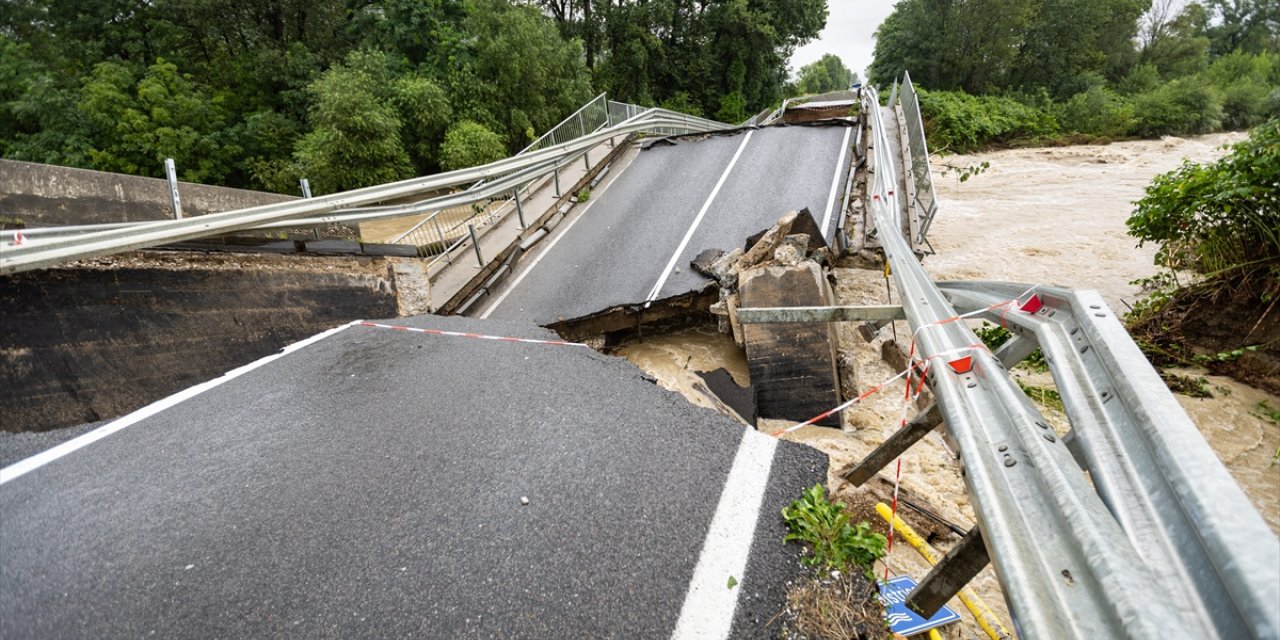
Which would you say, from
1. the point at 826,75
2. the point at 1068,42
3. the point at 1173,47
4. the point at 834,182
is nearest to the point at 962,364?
the point at 834,182

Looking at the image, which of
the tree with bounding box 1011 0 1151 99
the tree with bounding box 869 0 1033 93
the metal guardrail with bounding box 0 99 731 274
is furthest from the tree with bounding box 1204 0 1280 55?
the metal guardrail with bounding box 0 99 731 274

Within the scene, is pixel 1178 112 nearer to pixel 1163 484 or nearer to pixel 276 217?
pixel 1163 484

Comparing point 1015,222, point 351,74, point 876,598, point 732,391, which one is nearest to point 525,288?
point 732,391

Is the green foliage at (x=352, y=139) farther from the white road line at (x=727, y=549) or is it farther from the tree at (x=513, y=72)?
the white road line at (x=727, y=549)

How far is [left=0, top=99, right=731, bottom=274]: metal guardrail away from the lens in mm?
3223

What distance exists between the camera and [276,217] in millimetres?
4547

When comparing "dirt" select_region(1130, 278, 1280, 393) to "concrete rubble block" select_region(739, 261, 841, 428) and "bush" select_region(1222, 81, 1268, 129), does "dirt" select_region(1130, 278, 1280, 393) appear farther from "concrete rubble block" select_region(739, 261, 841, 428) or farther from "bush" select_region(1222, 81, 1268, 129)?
"bush" select_region(1222, 81, 1268, 129)

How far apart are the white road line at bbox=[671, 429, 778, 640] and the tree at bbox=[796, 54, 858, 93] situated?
100474 mm

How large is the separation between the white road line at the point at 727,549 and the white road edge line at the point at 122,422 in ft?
12.5

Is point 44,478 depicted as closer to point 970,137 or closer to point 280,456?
point 280,456

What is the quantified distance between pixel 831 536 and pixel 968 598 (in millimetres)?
1096

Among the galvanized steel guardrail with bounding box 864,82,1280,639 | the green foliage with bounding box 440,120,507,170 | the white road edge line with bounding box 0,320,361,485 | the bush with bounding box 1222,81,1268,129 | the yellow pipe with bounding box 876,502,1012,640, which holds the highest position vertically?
the bush with bounding box 1222,81,1268,129

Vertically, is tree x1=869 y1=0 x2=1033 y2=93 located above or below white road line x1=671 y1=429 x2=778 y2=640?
above

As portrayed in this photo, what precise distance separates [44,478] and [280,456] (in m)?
1.21
